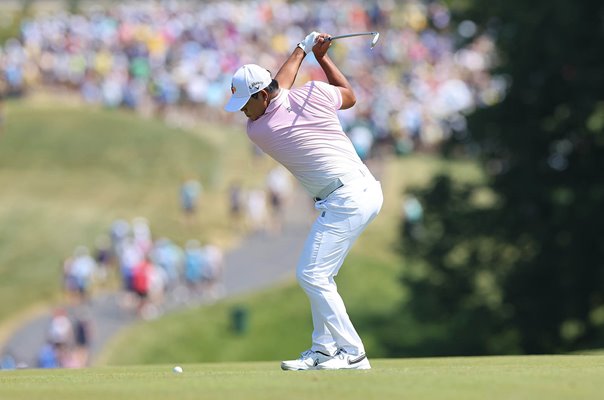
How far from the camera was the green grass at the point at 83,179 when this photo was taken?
Result: 129 ft

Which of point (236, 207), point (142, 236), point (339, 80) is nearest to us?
point (339, 80)

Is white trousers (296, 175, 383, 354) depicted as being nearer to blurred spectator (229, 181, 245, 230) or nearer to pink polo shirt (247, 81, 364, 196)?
pink polo shirt (247, 81, 364, 196)

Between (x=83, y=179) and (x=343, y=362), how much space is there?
3880 centimetres

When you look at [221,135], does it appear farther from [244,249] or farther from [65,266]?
[65,266]

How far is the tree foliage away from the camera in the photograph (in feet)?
91.6

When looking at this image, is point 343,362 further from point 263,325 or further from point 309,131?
point 263,325

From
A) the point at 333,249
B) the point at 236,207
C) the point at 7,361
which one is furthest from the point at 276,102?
the point at 236,207

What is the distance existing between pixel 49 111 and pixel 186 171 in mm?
8388

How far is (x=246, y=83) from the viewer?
975 cm

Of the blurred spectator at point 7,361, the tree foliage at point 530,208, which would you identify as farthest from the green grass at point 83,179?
the tree foliage at point 530,208

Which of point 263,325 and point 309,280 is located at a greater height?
point 309,280

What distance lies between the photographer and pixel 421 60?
187 feet

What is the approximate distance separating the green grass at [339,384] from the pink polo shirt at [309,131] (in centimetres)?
152

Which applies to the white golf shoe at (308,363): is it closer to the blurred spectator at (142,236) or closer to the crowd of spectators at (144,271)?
the crowd of spectators at (144,271)
